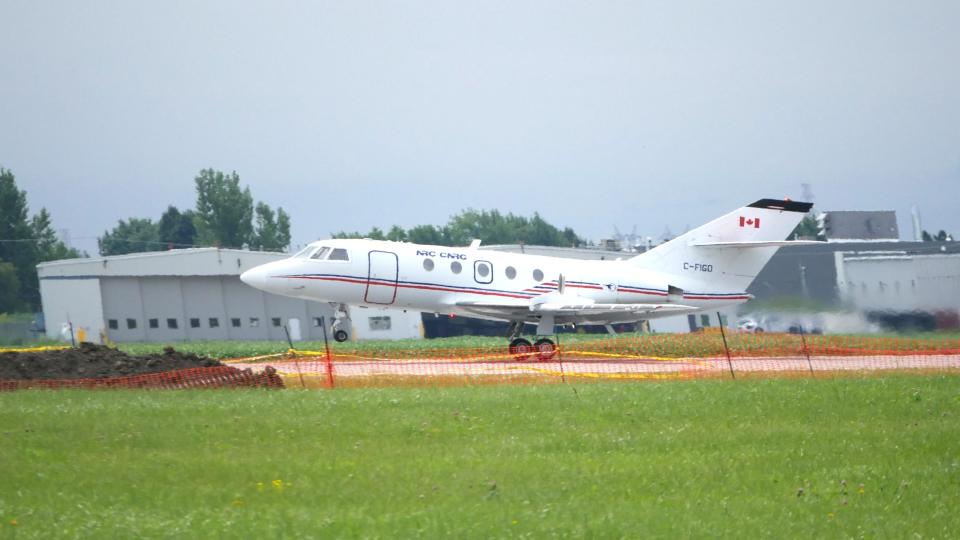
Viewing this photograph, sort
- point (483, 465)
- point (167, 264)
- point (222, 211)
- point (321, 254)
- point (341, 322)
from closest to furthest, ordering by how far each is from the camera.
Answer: point (483, 465) → point (321, 254) → point (341, 322) → point (167, 264) → point (222, 211)

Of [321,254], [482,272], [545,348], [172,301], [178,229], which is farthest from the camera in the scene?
[178,229]

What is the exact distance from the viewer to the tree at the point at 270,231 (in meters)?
99.1

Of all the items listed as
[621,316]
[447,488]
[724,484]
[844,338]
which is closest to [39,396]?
[447,488]

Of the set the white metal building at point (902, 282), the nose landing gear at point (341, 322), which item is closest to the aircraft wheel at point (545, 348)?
the nose landing gear at point (341, 322)

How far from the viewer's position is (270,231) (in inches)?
3932

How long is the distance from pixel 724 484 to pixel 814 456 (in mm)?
2173

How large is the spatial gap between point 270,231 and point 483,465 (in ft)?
286

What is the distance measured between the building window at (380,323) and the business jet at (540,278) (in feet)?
66.1

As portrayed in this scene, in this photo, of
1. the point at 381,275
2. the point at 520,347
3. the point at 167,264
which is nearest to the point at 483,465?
the point at 520,347

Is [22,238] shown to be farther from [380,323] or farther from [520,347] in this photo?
[520,347]

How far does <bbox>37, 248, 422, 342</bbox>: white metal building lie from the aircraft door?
781 inches

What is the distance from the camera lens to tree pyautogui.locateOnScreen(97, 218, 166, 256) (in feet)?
403

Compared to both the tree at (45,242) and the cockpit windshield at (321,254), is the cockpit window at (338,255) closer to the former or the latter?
the cockpit windshield at (321,254)

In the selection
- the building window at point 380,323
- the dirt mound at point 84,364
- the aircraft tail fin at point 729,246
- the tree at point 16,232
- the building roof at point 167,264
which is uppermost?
the tree at point 16,232
